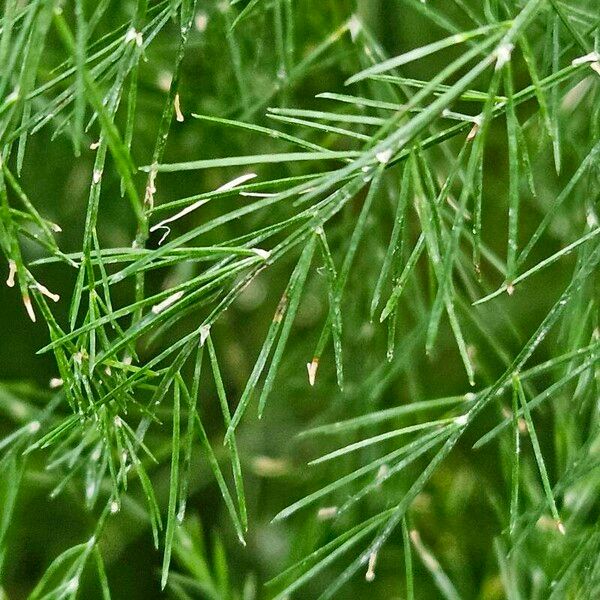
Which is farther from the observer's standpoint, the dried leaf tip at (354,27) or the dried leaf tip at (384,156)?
the dried leaf tip at (354,27)

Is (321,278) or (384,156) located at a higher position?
(384,156)

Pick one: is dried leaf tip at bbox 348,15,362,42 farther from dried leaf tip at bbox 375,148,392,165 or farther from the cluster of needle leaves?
dried leaf tip at bbox 375,148,392,165

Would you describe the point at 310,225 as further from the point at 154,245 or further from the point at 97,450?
the point at 154,245

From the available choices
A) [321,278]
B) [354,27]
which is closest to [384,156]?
[354,27]

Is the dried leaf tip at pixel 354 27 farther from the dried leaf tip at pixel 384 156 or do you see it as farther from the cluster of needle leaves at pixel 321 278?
the dried leaf tip at pixel 384 156

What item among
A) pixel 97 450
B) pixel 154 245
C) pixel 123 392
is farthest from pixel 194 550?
pixel 154 245

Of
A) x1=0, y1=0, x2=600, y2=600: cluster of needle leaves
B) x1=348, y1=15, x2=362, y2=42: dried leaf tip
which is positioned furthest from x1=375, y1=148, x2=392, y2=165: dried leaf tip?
x1=348, y1=15, x2=362, y2=42: dried leaf tip

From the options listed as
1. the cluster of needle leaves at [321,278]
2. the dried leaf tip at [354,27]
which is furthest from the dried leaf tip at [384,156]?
the dried leaf tip at [354,27]

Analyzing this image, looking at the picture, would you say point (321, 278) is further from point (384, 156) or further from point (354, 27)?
point (384, 156)
